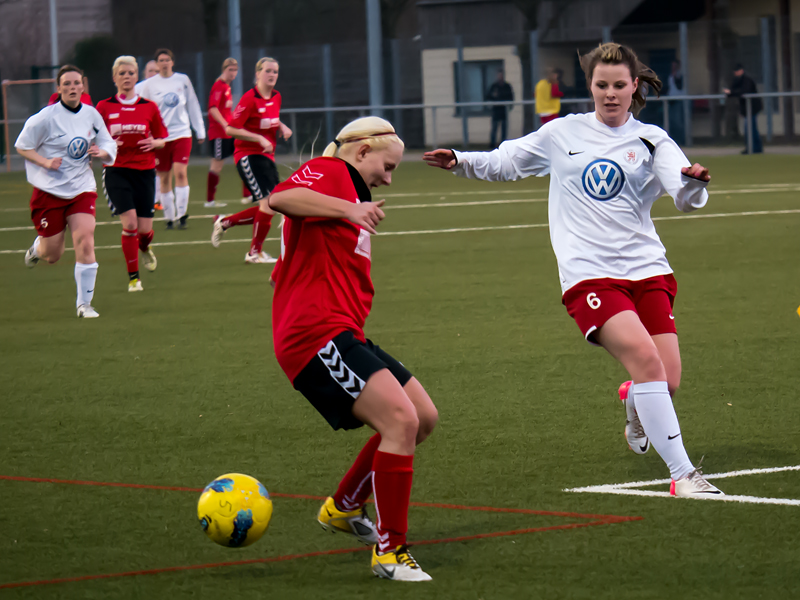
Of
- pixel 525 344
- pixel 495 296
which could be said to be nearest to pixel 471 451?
pixel 525 344

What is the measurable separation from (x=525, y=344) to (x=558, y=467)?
312 cm

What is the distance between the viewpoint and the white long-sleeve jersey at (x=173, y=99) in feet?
60.3

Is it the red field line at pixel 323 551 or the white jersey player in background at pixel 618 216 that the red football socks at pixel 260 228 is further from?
the white jersey player in background at pixel 618 216

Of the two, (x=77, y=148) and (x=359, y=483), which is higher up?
(x=77, y=148)

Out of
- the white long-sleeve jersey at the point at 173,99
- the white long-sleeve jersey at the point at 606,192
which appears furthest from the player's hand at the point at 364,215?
the white long-sleeve jersey at the point at 173,99

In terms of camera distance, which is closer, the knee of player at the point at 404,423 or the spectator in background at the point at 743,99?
the knee of player at the point at 404,423

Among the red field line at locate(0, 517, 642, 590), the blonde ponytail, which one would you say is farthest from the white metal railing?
the blonde ponytail

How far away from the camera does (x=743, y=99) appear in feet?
101

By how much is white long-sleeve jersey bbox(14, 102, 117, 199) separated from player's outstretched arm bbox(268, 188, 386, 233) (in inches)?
259

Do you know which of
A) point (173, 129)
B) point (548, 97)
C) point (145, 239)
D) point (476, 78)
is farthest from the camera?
point (476, 78)

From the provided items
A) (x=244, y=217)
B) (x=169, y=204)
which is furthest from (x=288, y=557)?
(x=169, y=204)

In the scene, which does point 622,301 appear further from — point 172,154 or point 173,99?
point 173,99

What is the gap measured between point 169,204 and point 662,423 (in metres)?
13.5

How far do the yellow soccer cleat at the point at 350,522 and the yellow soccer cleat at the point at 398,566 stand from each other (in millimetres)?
364
